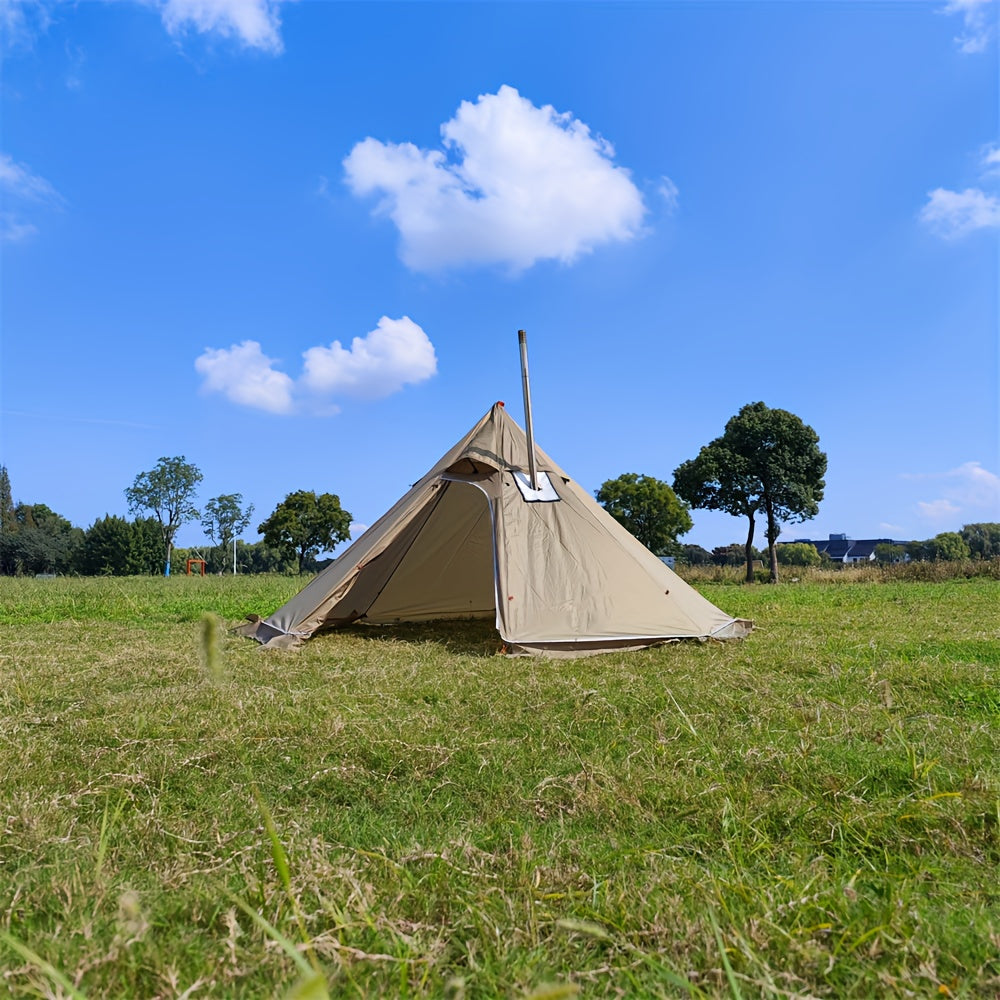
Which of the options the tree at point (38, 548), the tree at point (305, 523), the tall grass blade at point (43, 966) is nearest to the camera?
the tall grass blade at point (43, 966)

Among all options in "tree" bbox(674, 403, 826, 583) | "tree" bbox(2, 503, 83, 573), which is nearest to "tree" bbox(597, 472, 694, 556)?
"tree" bbox(674, 403, 826, 583)

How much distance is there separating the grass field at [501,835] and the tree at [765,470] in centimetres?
1889

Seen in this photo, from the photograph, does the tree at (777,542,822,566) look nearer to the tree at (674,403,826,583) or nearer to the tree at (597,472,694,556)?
the tree at (597,472,694,556)

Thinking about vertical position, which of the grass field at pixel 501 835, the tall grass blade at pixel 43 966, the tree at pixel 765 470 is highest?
the tree at pixel 765 470

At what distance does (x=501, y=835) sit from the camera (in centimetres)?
191

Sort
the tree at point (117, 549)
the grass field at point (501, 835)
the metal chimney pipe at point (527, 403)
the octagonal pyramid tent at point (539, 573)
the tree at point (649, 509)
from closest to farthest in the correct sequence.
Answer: the grass field at point (501, 835), the octagonal pyramid tent at point (539, 573), the metal chimney pipe at point (527, 403), the tree at point (649, 509), the tree at point (117, 549)

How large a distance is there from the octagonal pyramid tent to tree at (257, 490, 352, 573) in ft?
103

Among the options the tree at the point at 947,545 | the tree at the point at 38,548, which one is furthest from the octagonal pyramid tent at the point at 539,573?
the tree at the point at 947,545

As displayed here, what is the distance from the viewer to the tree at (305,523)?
37.4 m

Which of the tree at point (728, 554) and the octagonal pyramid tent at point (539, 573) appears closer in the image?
the octagonal pyramid tent at point (539, 573)

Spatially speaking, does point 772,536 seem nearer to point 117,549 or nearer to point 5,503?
point 117,549

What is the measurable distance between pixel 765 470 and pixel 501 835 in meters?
22.0

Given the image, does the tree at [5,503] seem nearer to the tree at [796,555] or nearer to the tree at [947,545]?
the tree at [796,555]

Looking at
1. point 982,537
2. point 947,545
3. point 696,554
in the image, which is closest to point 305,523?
point 696,554
